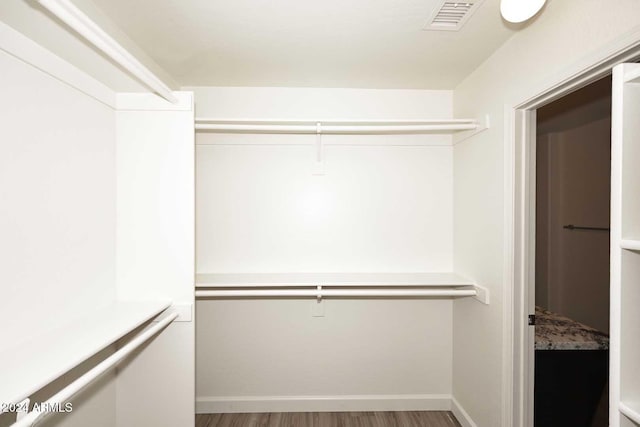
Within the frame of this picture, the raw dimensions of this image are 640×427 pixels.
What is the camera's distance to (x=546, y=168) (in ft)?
9.76

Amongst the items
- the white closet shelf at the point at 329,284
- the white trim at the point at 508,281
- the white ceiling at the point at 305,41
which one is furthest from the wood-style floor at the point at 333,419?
the white ceiling at the point at 305,41

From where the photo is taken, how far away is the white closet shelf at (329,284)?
194 cm

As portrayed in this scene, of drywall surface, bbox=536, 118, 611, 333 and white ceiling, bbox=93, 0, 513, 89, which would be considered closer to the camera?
white ceiling, bbox=93, 0, 513, 89

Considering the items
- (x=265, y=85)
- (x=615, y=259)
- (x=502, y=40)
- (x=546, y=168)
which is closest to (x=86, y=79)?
(x=265, y=85)

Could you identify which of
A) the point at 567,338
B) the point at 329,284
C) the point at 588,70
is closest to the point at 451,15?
the point at 588,70

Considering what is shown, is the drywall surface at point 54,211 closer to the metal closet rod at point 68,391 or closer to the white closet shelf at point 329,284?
the metal closet rod at point 68,391

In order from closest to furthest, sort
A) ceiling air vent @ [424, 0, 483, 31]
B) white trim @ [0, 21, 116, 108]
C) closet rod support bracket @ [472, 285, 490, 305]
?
white trim @ [0, 21, 116, 108] < ceiling air vent @ [424, 0, 483, 31] < closet rod support bracket @ [472, 285, 490, 305]

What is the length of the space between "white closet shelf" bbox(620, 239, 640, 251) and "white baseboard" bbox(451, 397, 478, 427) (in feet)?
5.78

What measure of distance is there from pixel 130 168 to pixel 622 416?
6.29 feet

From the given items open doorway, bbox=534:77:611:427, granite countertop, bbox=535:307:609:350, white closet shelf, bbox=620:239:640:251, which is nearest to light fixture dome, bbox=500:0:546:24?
white closet shelf, bbox=620:239:640:251

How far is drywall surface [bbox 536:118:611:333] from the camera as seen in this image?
2699 millimetres

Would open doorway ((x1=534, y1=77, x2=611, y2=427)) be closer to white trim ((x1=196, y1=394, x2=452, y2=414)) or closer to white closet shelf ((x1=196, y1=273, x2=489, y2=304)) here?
white closet shelf ((x1=196, y1=273, x2=489, y2=304))

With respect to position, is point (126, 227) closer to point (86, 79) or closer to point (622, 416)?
point (86, 79)

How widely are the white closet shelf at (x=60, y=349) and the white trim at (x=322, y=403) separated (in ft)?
4.09
